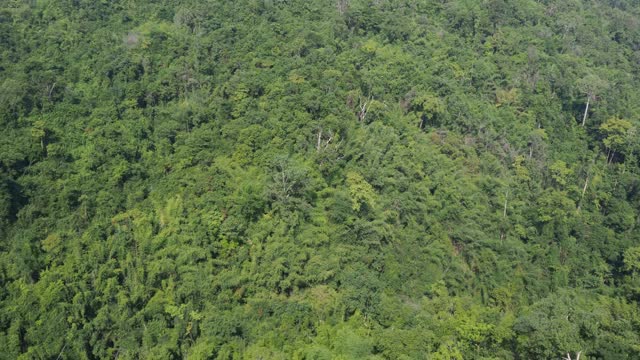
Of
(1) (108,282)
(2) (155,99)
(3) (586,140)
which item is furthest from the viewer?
(3) (586,140)

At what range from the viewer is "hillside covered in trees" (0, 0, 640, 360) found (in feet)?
80.4

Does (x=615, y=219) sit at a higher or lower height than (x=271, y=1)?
lower

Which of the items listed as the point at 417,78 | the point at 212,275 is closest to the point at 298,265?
the point at 212,275

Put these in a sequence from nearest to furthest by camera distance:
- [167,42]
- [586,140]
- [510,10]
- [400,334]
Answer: [400,334] → [167,42] → [586,140] → [510,10]

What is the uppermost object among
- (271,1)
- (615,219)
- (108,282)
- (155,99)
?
(271,1)

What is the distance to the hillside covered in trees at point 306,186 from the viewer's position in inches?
965

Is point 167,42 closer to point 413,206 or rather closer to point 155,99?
point 155,99

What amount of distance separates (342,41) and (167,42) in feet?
40.9

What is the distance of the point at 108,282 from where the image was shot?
84.6ft

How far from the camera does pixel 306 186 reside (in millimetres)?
28281

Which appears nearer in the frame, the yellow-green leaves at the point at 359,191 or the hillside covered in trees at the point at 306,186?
the hillside covered in trees at the point at 306,186

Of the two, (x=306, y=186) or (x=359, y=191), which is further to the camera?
(x=359, y=191)

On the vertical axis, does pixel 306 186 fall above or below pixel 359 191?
above

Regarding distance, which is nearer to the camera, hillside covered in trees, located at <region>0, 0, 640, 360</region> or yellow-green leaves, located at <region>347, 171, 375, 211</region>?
hillside covered in trees, located at <region>0, 0, 640, 360</region>
